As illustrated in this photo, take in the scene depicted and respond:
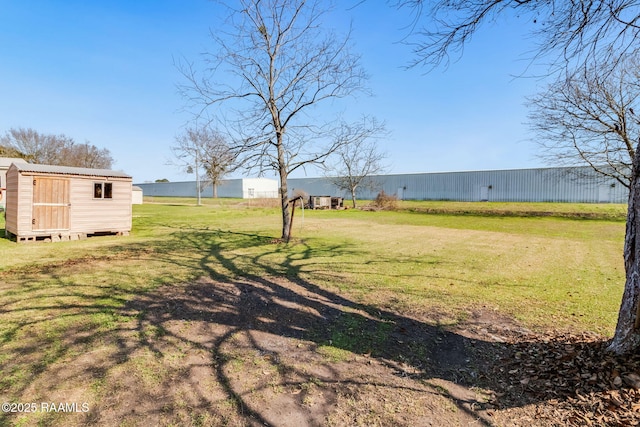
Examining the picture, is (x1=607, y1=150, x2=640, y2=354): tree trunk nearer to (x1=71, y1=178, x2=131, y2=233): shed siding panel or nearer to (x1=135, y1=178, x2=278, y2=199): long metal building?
(x1=71, y1=178, x2=131, y2=233): shed siding panel

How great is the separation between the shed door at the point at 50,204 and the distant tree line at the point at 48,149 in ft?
127

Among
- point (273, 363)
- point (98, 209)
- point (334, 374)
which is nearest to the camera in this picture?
point (334, 374)

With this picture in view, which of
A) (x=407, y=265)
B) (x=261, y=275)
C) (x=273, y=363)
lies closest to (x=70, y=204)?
(x=261, y=275)

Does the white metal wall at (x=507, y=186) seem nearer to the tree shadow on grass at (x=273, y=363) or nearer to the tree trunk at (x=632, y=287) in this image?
the tree trunk at (x=632, y=287)

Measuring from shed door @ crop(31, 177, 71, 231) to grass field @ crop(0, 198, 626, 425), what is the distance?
1.06m

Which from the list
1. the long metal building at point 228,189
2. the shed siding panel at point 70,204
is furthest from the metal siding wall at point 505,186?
the shed siding panel at point 70,204

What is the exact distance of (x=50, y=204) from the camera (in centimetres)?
1068

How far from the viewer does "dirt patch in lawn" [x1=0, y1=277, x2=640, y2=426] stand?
2344 millimetres

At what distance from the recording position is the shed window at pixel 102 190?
11680 mm

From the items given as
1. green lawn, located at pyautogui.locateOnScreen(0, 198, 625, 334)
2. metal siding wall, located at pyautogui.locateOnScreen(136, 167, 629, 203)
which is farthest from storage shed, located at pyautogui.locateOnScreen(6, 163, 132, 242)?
metal siding wall, located at pyautogui.locateOnScreen(136, 167, 629, 203)

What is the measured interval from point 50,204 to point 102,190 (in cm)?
159

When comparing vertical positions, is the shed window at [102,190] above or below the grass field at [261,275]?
above

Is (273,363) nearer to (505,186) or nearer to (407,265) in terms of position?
(407,265)

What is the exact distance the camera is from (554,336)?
369 cm
